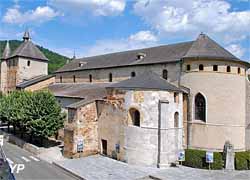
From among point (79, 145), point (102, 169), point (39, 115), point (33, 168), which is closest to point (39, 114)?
point (39, 115)

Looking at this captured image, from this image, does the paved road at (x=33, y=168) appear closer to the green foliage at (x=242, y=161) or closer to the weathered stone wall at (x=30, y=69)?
the green foliage at (x=242, y=161)

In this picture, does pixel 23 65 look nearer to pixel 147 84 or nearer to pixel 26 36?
pixel 26 36

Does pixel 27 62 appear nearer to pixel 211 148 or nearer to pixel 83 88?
pixel 83 88

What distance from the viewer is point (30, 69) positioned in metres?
49.6

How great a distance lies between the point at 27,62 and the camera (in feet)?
161

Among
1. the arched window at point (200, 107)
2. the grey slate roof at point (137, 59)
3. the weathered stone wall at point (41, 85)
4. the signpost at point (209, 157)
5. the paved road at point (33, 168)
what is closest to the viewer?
the paved road at point (33, 168)

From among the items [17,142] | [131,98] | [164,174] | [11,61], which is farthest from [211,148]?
[11,61]

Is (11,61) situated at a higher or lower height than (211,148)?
higher

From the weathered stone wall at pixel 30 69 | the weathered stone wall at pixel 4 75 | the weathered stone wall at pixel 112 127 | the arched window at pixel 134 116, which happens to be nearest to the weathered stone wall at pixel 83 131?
the weathered stone wall at pixel 112 127

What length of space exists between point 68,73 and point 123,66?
1369 centimetres

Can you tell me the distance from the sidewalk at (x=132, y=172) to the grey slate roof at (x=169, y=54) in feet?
31.1

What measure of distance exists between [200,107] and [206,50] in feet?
16.4

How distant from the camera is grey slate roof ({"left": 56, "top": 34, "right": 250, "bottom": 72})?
25.4 m

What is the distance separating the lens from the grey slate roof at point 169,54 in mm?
25438
